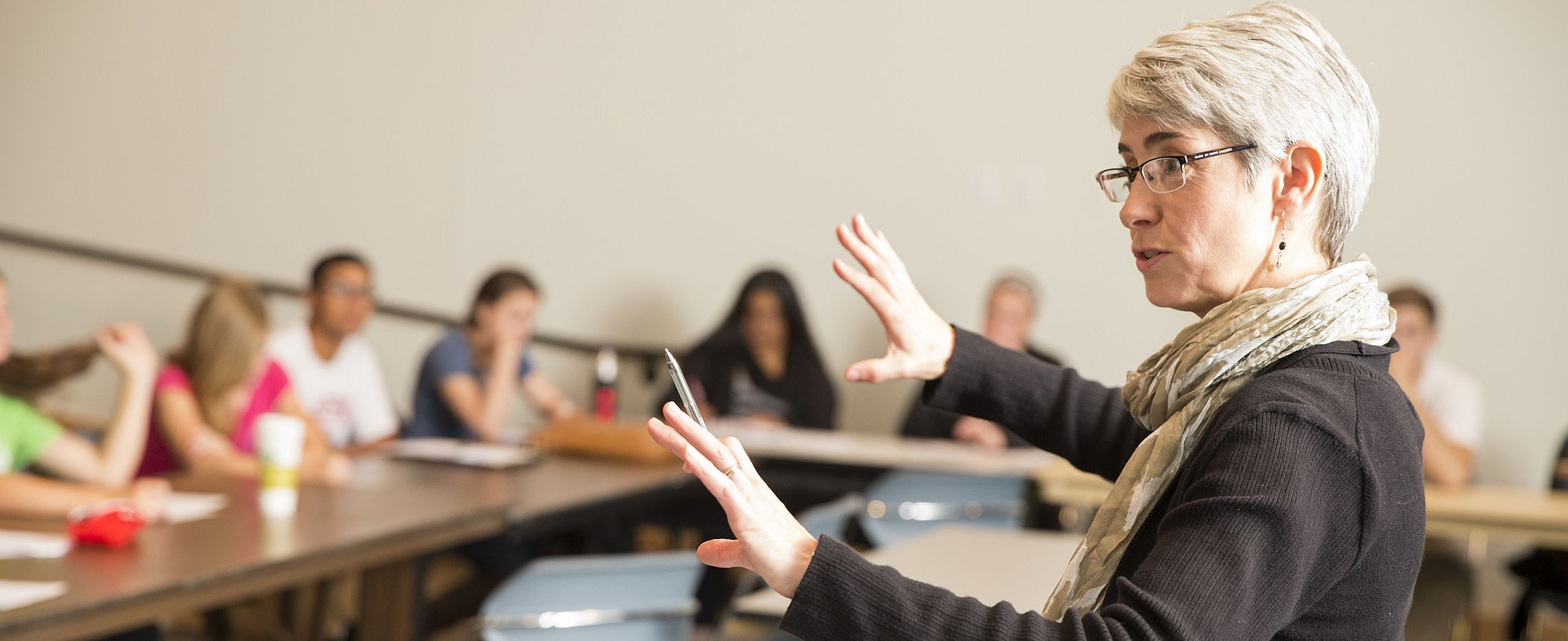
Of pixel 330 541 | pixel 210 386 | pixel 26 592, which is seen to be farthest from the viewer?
pixel 210 386

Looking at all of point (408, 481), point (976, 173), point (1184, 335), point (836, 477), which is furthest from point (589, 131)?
point (1184, 335)

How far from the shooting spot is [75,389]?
5348 mm

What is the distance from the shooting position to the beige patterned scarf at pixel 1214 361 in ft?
3.01

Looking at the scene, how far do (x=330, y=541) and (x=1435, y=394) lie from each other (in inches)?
147

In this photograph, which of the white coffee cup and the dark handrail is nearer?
the white coffee cup

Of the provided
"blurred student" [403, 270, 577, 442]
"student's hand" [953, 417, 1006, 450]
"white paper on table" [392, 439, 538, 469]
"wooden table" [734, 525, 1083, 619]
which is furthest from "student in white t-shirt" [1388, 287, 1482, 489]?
"blurred student" [403, 270, 577, 442]

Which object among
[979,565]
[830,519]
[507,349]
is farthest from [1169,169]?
[507,349]

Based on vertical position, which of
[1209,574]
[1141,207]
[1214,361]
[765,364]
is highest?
[1141,207]

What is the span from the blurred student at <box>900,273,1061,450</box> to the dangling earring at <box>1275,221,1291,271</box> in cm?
342

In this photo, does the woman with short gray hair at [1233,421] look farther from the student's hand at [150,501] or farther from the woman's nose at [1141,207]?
the student's hand at [150,501]

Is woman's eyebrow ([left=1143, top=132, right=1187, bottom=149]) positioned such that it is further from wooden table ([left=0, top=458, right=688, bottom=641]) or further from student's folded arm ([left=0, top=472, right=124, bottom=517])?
student's folded arm ([left=0, top=472, right=124, bottom=517])

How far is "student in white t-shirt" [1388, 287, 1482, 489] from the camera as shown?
3.73m

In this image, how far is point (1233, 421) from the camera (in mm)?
829

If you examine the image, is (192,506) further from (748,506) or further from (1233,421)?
(1233,421)
